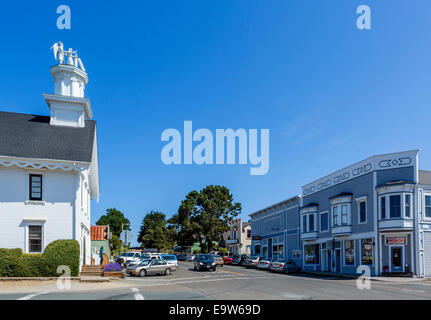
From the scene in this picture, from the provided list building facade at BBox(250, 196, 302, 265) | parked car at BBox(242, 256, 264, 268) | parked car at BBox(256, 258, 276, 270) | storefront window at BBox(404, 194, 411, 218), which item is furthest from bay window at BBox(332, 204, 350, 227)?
parked car at BBox(242, 256, 264, 268)

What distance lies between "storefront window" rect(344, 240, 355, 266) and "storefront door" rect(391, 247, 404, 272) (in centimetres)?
429

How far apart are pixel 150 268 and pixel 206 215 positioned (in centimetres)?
4746

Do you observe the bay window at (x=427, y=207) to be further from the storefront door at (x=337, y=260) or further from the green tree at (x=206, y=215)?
the green tree at (x=206, y=215)

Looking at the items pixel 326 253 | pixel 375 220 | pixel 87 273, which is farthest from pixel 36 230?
pixel 326 253

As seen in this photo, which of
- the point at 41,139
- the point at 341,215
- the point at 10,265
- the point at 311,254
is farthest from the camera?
the point at 311,254

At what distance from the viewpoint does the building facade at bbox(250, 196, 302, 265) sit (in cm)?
5050

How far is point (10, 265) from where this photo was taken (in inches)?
942

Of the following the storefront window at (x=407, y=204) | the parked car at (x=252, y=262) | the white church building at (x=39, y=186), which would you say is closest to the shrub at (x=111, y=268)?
the white church building at (x=39, y=186)

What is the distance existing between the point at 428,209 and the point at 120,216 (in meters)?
102

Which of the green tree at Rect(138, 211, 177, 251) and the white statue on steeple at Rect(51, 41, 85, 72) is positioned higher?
the white statue on steeple at Rect(51, 41, 85, 72)

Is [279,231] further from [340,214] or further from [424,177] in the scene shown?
[424,177]

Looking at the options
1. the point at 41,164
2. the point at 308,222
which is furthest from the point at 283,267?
the point at 41,164

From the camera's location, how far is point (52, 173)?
26891 millimetres

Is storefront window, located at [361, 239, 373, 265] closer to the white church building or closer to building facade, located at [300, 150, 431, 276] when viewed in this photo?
building facade, located at [300, 150, 431, 276]
